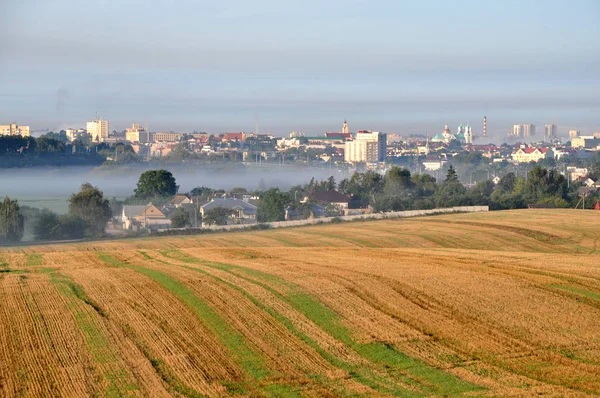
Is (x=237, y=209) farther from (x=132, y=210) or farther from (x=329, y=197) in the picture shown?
(x=329, y=197)

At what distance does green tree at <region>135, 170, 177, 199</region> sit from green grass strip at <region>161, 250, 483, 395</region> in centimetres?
6837

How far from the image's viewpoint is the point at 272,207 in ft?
237

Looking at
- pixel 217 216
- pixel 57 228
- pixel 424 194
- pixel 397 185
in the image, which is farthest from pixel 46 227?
pixel 424 194

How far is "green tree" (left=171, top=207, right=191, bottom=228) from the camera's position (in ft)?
210

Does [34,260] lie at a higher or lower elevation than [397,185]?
higher

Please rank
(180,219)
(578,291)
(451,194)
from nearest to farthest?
(578,291)
(180,219)
(451,194)

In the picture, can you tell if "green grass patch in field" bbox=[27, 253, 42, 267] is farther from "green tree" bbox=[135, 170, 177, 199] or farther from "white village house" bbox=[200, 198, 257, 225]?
"green tree" bbox=[135, 170, 177, 199]

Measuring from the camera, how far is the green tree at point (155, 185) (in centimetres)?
9000

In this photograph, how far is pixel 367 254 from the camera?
33312mm

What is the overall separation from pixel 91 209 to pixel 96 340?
4863cm

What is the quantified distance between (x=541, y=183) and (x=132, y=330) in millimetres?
76936

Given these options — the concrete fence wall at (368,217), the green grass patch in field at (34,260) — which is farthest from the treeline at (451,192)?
the green grass patch in field at (34,260)

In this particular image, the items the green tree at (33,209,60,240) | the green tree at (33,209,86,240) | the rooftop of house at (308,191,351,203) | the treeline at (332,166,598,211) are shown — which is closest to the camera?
the green tree at (33,209,60,240)

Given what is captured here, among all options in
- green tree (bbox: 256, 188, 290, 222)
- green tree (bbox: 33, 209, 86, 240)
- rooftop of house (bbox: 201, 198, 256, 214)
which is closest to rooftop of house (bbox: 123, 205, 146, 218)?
rooftop of house (bbox: 201, 198, 256, 214)
